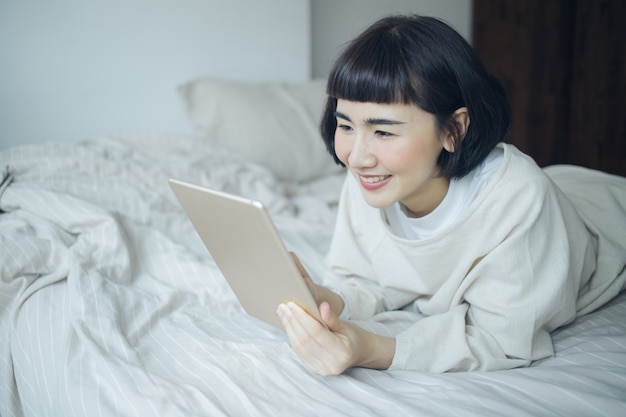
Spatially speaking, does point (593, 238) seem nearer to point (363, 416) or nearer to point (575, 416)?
point (575, 416)

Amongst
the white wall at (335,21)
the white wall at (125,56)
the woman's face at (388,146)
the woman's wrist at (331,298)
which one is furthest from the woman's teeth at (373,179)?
the white wall at (335,21)

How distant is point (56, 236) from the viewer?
1.32m

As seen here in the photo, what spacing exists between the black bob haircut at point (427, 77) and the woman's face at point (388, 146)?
0.06ft

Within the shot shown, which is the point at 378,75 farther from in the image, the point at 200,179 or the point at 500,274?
the point at 200,179

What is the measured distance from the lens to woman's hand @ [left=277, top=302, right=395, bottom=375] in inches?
34.6

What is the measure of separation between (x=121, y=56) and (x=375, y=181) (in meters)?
1.51

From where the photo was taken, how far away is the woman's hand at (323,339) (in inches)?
34.6

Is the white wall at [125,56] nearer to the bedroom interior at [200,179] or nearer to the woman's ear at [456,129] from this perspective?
the bedroom interior at [200,179]

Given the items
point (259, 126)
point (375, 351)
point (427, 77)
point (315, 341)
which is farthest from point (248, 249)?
point (259, 126)

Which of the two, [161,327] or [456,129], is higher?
[456,129]

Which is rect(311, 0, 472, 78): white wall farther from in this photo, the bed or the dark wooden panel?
the bed

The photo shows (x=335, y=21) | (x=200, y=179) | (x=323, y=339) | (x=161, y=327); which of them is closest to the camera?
(x=323, y=339)

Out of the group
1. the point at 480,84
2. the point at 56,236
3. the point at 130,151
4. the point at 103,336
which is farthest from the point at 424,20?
the point at 130,151

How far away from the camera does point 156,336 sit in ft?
3.55
